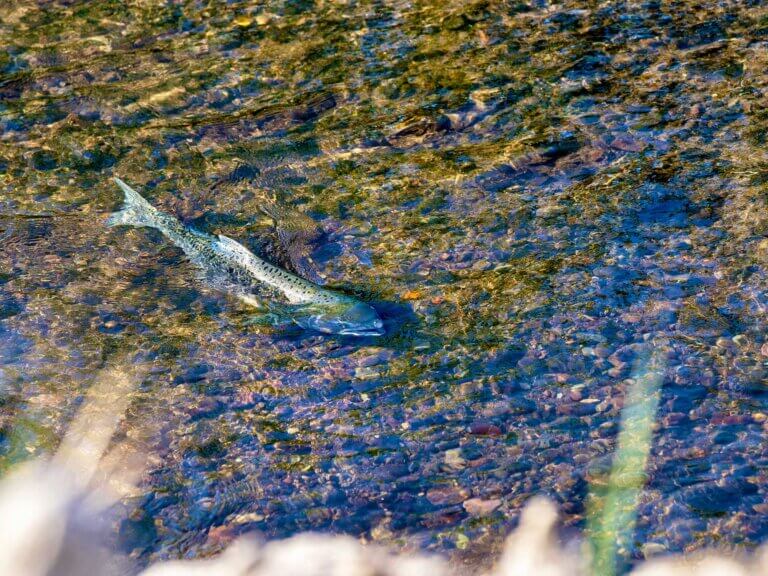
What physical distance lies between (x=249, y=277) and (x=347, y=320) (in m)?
1.01

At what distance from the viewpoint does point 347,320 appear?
17.1 ft

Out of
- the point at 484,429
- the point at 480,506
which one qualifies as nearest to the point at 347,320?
the point at 484,429

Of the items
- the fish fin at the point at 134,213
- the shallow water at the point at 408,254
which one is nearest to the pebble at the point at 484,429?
the shallow water at the point at 408,254

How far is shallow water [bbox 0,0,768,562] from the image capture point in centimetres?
432

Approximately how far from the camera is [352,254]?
238 inches

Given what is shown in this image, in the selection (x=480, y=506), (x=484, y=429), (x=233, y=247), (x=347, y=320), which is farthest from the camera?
(x=233, y=247)

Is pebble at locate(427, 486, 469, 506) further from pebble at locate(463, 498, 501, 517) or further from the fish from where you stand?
the fish

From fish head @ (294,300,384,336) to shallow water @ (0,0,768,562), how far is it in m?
0.09

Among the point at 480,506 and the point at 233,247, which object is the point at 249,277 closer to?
the point at 233,247

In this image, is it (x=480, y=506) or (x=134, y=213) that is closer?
(x=480, y=506)

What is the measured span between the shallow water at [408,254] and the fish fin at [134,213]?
0.10 meters

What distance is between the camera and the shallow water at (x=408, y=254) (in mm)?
4316

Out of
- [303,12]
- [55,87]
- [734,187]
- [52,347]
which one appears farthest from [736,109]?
[55,87]

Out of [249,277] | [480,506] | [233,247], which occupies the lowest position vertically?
[480,506]
